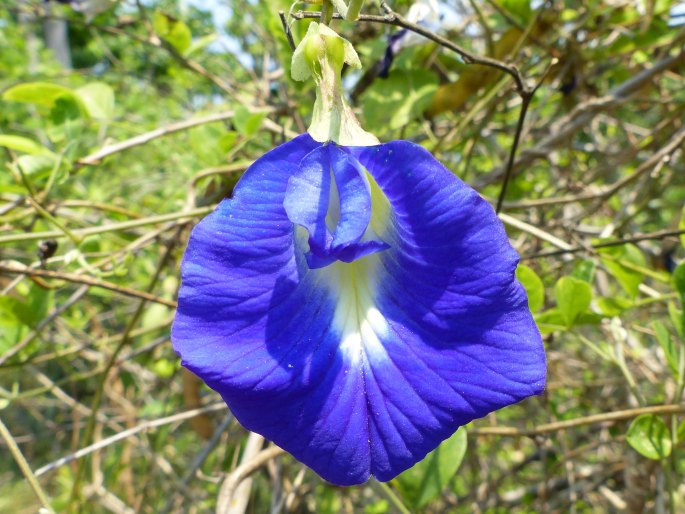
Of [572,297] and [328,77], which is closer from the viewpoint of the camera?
[328,77]

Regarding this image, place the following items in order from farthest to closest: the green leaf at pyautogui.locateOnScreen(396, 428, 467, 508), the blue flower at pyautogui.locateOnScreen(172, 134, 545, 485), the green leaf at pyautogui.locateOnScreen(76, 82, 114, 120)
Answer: the green leaf at pyautogui.locateOnScreen(76, 82, 114, 120) < the green leaf at pyautogui.locateOnScreen(396, 428, 467, 508) < the blue flower at pyautogui.locateOnScreen(172, 134, 545, 485)

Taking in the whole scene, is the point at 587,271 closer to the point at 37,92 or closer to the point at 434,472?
the point at 434,472

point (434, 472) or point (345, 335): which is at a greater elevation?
point (345, 335)

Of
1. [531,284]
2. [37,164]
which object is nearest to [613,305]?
[531,284]

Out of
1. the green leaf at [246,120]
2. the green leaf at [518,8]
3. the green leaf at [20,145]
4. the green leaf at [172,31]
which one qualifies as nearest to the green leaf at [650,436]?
the green leaf at [246,120]

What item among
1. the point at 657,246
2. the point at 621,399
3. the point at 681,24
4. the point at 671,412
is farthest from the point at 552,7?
the point at 621,399

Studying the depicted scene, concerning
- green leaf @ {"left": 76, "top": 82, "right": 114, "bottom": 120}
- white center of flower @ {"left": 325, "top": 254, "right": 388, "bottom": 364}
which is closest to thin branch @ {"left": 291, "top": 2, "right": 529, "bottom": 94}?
white center of flower @ {"left": 325, "top": 254, "right": 388, "bottom": 364}

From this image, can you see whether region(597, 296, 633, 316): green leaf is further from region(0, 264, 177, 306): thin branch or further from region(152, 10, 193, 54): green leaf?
region(152, 10, 193, 54): green leaf
